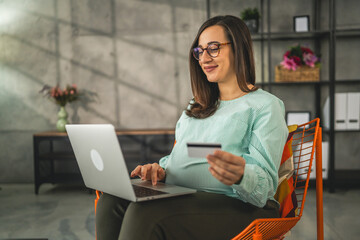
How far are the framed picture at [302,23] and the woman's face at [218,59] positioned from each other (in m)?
2.82

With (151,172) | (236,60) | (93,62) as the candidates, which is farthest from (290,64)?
(151,172)

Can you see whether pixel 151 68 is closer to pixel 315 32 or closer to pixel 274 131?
pixel 315 32

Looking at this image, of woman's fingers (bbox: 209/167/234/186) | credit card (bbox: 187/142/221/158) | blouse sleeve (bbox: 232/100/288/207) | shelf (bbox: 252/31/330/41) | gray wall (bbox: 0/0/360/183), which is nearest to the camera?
credit card (bbox: 187/142/221/158)

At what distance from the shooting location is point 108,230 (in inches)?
49.9

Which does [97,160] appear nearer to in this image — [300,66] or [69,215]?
[69,215]

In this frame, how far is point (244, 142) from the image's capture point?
137cm

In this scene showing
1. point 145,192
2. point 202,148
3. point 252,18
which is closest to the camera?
point 202,148

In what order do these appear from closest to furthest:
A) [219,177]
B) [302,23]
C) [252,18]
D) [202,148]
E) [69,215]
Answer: [202,148] < [219,177] < [69,215] < [252,18] < [302,23]

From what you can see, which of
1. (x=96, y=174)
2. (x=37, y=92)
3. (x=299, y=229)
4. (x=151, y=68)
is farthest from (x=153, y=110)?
(x=96, y=174)

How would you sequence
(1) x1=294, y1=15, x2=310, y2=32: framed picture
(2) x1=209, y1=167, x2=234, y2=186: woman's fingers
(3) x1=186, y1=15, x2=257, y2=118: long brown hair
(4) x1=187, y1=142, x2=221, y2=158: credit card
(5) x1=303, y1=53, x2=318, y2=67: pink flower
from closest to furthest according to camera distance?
(4) x1=187, y1=142, x2=221, y2=158: credit card
(2) x1=209, y1=167, x2=234, y2=186: woman's fingers
(3) x1=186, y1=15, x2=257, y2=118: long brown hair
(5) x1=303, y1=53, x2=318, y2=67: pink flower
(1) x1=294, y1=15, x2=310, y2=32: framed picture

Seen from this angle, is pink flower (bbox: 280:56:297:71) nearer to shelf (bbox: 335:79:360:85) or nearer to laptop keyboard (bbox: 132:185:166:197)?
shelf (bbox: 335:79:360:85)

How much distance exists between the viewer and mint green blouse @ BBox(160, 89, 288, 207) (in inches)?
47.6

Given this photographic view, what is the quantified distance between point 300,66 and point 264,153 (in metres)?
2.79

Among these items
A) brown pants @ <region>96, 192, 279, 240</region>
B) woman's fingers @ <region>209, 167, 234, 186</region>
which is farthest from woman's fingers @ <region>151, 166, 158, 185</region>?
woman's fingers @ <region>209, 167, 234, 186</region>
